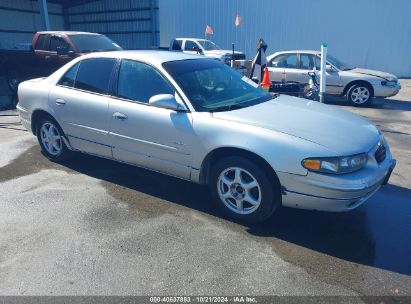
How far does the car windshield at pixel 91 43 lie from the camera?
1084cm

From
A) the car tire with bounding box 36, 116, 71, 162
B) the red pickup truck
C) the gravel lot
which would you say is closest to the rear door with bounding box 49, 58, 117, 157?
the car tire with bounding box 36, 116, 71, 162

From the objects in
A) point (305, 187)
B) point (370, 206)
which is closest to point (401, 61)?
point (370, 206)

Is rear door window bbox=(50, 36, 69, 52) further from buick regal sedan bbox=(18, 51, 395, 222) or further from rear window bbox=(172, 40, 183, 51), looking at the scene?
buick regal sedan bbox=(18, 51, 395, 222)

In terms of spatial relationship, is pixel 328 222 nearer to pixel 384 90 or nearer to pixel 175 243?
pixel 175 243

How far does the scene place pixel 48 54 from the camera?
11219 mm

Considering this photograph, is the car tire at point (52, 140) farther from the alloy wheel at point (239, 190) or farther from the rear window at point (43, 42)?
the rear window at point (43, 42)

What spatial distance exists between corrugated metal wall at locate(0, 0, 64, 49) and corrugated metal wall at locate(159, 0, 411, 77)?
12004mm

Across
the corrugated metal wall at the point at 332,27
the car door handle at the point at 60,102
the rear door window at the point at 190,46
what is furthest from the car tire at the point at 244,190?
the corrugated metal wall at the point at 332,27

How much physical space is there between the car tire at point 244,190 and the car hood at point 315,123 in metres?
0.43

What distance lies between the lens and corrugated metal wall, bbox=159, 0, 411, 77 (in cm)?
1714

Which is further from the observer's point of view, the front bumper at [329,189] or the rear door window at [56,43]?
the rear door window at [56,43]

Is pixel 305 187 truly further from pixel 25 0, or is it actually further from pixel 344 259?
pixel 25 0

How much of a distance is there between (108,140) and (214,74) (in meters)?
1.52

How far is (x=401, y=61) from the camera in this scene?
57.9 ft
